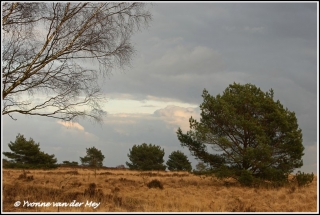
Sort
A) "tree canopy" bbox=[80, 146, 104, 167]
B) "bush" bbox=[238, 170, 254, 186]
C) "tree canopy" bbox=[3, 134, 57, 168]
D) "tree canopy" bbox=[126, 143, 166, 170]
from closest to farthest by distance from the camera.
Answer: "bush" bbox=[238, 170, 254, 186], "tree canopy" bbox=[3, 134, 57, 168], "tree canopy" bbox=[126, 143, 166, 170], "tree canopy" bbox=[80, 146, 104, 167]

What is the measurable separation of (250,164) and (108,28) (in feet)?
39.3

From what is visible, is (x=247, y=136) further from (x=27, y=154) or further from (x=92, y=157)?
(x=92, y=157)

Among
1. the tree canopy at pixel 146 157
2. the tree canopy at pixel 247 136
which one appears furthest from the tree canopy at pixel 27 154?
the tree canopy at pixel 247 136

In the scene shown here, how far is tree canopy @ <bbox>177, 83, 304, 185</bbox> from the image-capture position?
1834 cm

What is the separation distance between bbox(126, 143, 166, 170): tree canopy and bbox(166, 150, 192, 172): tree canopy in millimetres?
1626

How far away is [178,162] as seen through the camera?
46.8m

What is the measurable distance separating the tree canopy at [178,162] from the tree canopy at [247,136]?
1043 inches

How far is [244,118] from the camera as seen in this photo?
19.2 meters

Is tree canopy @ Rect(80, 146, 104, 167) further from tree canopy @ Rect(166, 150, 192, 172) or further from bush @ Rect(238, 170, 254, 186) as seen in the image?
bush @ Rect(238, 170, 254, 186)

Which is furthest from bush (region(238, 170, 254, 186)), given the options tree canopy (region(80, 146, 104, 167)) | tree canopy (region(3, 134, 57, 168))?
tree canopy (region(80, 146, 104, 167))

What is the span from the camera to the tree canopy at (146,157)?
148 feet

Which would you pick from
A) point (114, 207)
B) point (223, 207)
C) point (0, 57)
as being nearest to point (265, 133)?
point (223, 207)

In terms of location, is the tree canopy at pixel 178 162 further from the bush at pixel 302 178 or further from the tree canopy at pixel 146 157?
the bush at pixel 302 178

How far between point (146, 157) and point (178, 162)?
4374 mm
